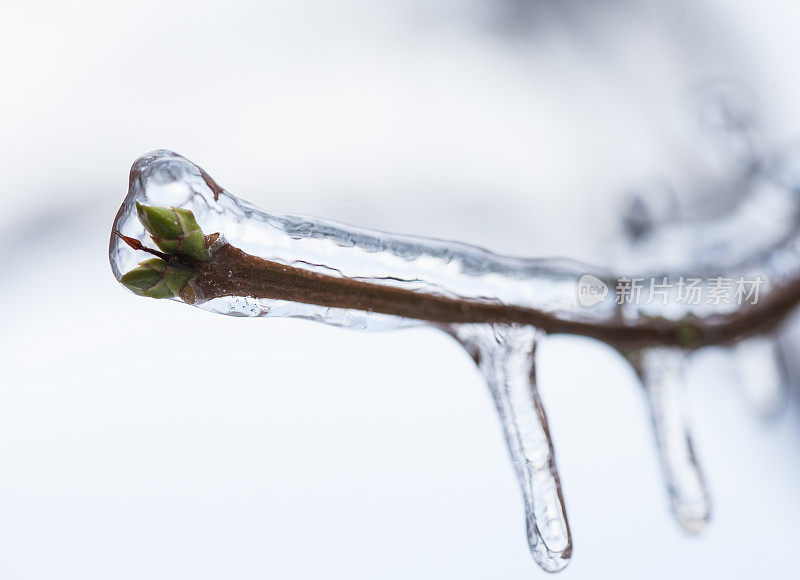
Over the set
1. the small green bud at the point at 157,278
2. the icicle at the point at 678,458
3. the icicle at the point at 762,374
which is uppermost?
the icicle at the point at 762,374

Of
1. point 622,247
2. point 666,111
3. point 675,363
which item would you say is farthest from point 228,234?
point 666,111

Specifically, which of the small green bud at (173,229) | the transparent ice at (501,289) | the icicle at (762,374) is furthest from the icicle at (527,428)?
the icicle at (762,374)

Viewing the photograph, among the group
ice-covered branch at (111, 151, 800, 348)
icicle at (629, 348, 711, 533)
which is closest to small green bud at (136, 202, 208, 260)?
ice-covered branch at (111, 151, 800, 348)

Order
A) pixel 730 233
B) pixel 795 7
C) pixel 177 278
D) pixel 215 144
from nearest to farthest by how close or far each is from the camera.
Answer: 1. pixel 177 278
2. pixel 730 233
3. pixel 795 7
4. pixel 215 144

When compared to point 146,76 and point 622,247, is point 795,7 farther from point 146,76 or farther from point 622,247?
point 146,76

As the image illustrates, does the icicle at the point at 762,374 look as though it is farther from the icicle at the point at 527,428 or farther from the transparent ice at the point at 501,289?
the icicle at the point at 527,428

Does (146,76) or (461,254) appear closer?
(461,254)

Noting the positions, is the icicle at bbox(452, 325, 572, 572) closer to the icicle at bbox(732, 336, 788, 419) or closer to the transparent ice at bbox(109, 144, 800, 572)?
the transparent ice at bbox(109, 144, 800, 572)
